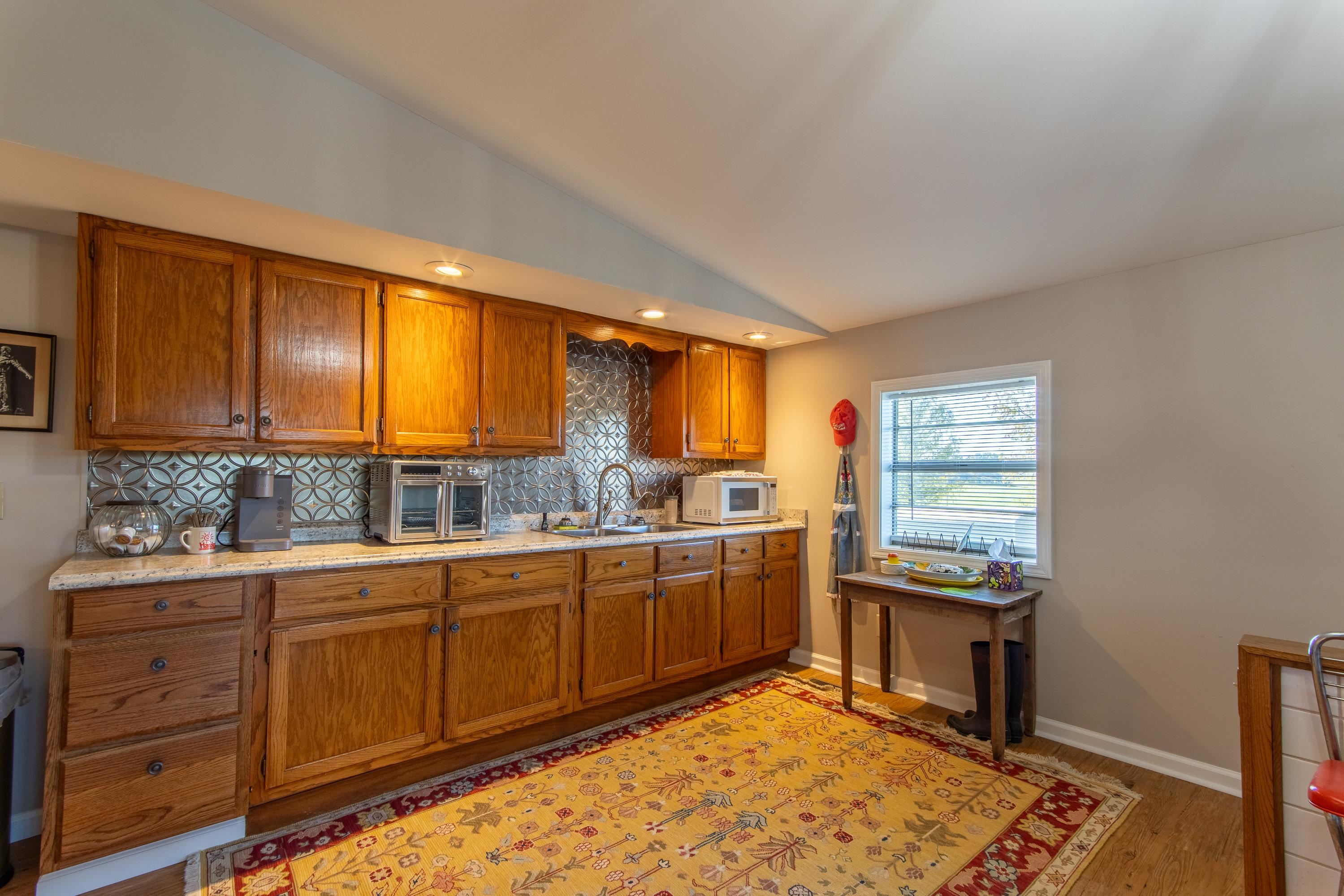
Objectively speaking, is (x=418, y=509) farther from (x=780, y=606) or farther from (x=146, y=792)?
(x=780, y=606)

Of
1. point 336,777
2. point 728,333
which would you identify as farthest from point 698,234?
point 336,777

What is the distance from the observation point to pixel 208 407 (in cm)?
237

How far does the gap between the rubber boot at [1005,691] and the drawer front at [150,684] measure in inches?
127

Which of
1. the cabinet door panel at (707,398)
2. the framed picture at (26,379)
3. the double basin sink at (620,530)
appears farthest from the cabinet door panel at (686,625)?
the framed picture at (26,379)

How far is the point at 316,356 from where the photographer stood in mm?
2598

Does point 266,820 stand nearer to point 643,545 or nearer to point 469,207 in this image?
point 643,545

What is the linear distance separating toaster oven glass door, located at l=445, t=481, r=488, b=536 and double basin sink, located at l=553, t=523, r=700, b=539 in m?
0.47

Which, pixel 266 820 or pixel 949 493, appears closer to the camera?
pixel 266 820

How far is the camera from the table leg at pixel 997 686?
282 cm

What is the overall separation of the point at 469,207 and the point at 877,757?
3.06 m

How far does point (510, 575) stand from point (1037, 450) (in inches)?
108

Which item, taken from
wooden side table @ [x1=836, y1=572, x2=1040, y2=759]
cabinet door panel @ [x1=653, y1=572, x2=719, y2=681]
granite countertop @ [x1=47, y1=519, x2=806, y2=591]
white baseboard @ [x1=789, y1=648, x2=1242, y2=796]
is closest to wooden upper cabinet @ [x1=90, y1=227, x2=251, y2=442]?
granite countertop @ [x1=47, y1=519, x2=806, y2=591]

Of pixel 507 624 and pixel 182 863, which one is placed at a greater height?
pixel 507 624

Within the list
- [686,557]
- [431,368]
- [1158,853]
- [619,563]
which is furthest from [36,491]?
[1158,853]
